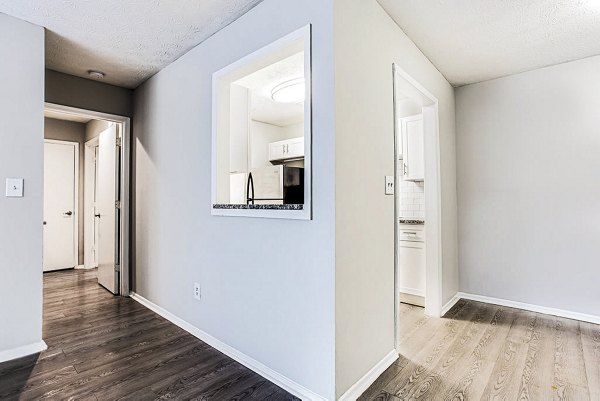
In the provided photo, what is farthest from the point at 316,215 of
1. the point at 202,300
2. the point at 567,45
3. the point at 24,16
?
the point at 567,45

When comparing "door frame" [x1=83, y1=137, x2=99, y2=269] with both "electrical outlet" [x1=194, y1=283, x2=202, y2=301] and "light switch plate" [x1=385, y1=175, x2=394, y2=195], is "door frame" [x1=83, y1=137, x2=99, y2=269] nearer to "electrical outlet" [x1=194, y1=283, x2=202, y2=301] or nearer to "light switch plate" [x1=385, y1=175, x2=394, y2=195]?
"electrical outlet" [x1=194, y1=283, x2=202, y2=301]

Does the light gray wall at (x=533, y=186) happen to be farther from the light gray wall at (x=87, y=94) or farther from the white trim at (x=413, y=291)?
the light gray wall at (x=87, y=94)

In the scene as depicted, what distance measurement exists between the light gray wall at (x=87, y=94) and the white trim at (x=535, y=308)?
4.49 m

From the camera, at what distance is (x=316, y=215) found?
5.59ft

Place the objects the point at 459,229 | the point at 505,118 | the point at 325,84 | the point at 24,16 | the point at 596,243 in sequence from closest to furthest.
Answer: the point at 325,84
the point at 24,16
the point at 596,243
the point at 505,118
the point at 459,229

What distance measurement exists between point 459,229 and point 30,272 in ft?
13.4

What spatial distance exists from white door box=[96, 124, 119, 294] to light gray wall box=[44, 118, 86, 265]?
148 centimetres

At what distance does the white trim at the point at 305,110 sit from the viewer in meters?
1.75

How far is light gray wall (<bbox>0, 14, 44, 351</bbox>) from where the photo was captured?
2.21 metres

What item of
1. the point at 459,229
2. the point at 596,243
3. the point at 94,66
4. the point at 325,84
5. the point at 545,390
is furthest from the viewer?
the point at 459,229

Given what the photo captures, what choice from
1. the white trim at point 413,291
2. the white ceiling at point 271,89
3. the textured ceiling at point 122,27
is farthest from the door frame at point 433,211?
the textured ceiling at point 122,27

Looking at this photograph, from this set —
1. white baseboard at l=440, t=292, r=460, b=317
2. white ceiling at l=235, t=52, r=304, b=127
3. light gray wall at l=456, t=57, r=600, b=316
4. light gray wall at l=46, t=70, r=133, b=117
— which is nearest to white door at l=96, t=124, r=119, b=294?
light gray wall at l=46, t=70, r=133, b=117

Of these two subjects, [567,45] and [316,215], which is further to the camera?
[567,45]

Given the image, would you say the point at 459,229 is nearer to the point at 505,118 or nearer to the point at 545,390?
the point at 505,118
